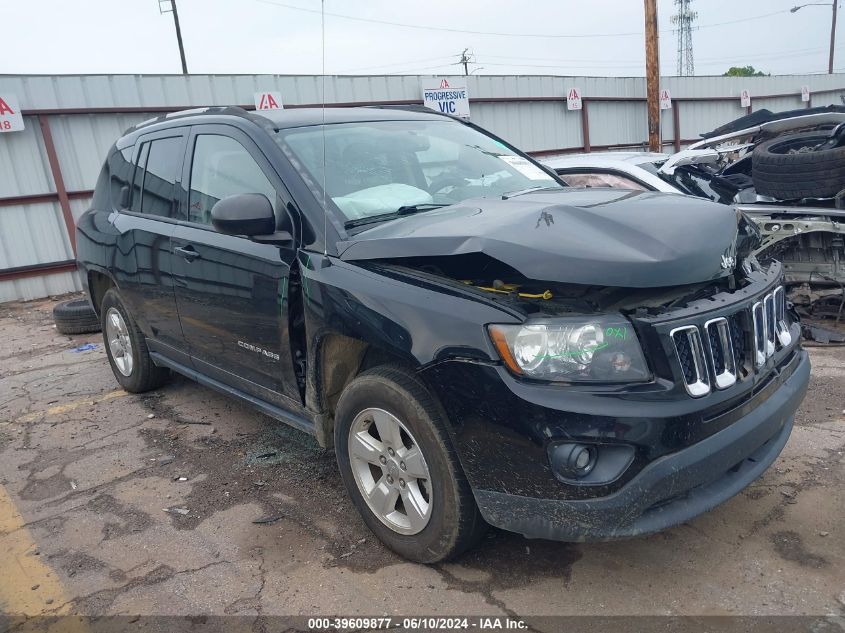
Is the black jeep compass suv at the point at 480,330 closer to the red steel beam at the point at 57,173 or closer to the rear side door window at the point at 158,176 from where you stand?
the rear side door window at the point at 158,176

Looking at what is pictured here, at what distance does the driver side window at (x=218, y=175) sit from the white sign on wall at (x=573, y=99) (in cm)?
1507

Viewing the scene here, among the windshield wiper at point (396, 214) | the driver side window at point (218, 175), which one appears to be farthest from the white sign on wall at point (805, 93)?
the driver side window at point (218, 175)

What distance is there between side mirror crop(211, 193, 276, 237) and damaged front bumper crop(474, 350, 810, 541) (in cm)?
152

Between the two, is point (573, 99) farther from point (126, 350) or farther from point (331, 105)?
point (126, 350)

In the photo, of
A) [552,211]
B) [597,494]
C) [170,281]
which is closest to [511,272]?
[552,211]

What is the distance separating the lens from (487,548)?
2811 mm

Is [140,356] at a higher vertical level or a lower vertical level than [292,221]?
lower

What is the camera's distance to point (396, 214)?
3033mm

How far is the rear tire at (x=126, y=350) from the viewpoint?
4770 millimetres

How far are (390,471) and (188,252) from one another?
1.81m

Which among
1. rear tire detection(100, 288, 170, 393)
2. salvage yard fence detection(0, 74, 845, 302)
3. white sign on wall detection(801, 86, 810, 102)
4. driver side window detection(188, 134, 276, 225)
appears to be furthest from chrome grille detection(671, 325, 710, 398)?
white sign on wall detection(801, 86, 810, 102)

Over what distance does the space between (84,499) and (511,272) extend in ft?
8.92

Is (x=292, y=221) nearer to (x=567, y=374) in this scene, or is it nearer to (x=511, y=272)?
(x=511, y=272)

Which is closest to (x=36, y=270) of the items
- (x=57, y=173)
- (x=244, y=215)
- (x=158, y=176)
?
(x=57, y=173)
